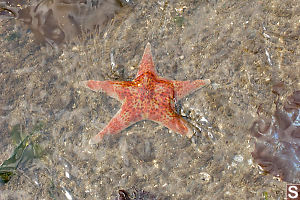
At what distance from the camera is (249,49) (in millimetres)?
4520

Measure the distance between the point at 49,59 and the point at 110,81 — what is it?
3.82 ft

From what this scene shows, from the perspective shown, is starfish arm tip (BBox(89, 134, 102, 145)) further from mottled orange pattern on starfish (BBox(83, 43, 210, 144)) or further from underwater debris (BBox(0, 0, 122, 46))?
underwater debris (BBox(0, 0, 122, 46))

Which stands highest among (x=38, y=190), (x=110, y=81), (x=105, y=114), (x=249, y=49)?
(x=249, y=49)

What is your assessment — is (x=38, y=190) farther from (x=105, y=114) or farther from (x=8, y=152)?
(x=105, y=114)

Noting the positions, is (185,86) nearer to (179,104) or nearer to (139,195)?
(179,104)

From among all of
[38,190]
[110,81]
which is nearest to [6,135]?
[38,190]

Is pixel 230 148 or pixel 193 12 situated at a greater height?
pixel 193 12

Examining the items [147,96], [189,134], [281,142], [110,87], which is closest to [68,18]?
[110,87]

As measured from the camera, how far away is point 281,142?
425 centimetres

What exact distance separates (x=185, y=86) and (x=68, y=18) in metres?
2.19

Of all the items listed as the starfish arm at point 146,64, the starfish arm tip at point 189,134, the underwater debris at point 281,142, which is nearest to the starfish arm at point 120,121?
the starfish arm at point 146,64

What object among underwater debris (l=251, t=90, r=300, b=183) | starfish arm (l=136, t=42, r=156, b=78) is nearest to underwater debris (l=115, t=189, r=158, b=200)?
underwater debris (l=251, t=90, r=300, b=183)

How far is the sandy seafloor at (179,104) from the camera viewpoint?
14.3 feet

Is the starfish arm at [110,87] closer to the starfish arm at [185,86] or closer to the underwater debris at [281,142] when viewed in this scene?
the starfish arm at [185,86]
